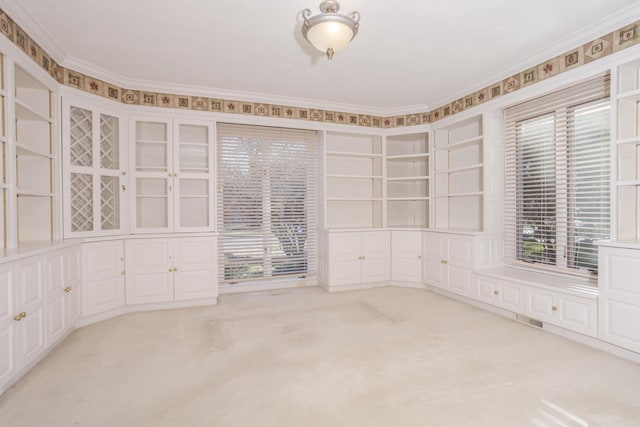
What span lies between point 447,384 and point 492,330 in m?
1.26

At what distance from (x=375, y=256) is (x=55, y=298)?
379cm

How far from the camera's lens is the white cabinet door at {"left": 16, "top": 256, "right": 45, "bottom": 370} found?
7.39 ft

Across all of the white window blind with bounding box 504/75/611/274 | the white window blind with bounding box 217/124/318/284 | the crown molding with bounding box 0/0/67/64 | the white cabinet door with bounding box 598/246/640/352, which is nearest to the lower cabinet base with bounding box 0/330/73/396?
the white window blind with bounding box 217/124/318/284

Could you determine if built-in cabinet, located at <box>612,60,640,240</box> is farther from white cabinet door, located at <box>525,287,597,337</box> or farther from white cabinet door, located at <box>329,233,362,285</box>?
white cabinet door, located at <box>329,233,362,285</box>

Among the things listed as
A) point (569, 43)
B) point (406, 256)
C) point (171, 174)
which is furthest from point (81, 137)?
point (569, 43)

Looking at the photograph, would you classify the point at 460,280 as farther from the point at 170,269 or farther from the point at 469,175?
the point at 170,269

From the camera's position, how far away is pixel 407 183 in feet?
18.2

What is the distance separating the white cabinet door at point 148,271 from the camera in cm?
379

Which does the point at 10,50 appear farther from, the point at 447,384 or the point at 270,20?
the point at 447,384

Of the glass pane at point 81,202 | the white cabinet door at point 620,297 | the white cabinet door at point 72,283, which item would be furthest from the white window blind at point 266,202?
the white cabinet door at point 620,297

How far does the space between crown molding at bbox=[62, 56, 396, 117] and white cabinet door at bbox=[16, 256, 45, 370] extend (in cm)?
212

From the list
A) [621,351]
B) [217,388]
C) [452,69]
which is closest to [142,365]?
[217,388]

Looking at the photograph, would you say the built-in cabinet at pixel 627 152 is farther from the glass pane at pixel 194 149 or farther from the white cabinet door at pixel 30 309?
the white cabinet door at pixel 30 309

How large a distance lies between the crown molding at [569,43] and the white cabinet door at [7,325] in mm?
4794
